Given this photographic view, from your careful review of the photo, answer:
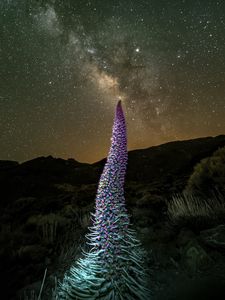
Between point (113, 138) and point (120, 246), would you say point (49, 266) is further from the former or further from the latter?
point (113, 138)

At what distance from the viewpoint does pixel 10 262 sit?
4328mm

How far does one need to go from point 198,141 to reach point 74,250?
24910 mm

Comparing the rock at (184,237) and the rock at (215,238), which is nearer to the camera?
the rock at (215,238)

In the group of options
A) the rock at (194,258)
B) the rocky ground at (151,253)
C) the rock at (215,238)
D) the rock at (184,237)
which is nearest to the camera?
the rocky ground at (151,253)

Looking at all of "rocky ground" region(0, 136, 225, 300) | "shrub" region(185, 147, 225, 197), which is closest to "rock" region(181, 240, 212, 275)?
"rocky ground" region(0, 136, 225, 300)

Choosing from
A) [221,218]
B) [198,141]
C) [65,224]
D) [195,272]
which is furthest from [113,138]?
[198,141]

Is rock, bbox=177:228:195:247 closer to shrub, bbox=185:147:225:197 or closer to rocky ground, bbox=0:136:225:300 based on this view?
rocky ground, bbox=0:136:225:300

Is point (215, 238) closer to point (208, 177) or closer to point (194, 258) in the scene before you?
point (194, 258)

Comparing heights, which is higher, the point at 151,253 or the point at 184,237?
the point at 184,237

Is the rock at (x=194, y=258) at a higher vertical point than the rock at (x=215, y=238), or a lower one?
lower

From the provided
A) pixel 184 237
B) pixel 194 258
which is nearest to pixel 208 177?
pixel 184 237

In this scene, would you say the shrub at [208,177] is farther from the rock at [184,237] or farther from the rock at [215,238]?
the rock at [215,238]

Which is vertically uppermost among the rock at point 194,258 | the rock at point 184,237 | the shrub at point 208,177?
the shrub at point 208,177

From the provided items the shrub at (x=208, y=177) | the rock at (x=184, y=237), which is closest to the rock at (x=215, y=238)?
the rock at (x=184, y=237)
